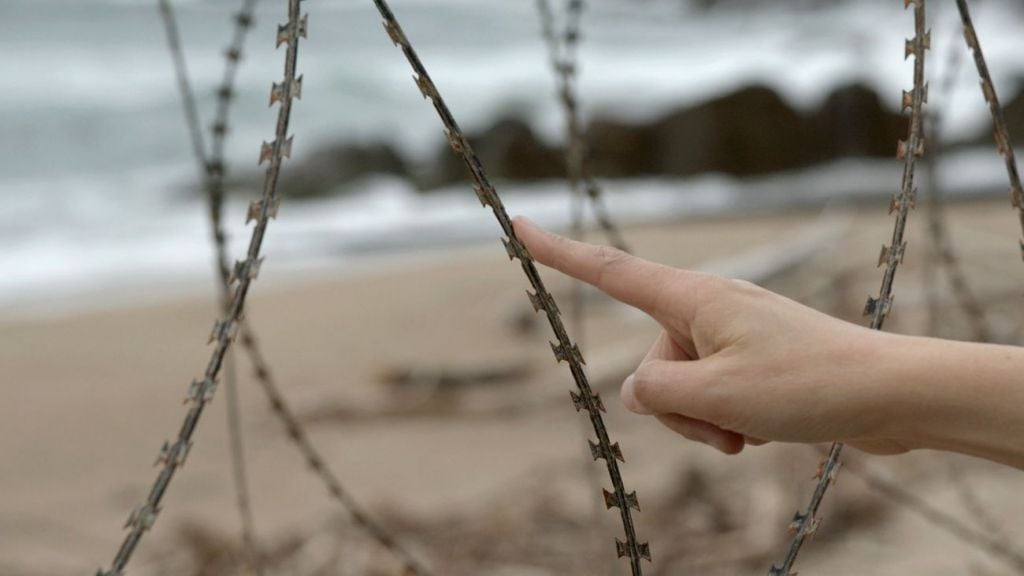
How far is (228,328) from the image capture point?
1.11m

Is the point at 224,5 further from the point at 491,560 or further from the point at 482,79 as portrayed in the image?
the point at 491,560

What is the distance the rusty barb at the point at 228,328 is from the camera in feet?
3.48

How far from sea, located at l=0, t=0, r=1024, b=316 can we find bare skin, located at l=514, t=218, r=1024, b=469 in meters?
8.43

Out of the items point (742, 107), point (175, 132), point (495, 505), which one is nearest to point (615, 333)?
point (495, 505)

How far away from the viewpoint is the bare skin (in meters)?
1.01

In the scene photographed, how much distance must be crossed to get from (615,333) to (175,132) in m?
11.4

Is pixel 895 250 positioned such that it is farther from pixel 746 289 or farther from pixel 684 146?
pixel 684 146

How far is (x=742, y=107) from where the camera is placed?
16109 mm

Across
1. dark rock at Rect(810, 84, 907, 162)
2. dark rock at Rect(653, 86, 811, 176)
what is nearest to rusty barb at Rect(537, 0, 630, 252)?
dark rock at Rect(653, 86, 811, 176)

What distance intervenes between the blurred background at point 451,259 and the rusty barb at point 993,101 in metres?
0.52

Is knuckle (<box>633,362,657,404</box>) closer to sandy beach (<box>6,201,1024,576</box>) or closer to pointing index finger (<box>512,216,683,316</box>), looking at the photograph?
pointing index finger (<box>512,216,683,316</box>)

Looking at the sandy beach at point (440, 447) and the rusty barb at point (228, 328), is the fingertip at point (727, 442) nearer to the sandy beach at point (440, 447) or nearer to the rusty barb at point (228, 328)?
the rusty barb at point (228, 328)

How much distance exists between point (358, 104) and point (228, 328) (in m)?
17.1

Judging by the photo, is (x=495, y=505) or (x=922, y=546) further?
(x=495, y=505)
